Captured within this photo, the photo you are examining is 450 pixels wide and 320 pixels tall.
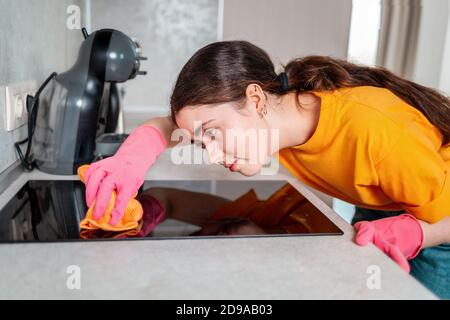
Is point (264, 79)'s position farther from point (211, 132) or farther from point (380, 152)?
point (380, 152)

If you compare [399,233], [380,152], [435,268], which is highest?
[380,152]

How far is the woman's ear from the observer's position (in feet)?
2.66

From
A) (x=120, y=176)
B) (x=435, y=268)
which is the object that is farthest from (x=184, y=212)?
(x=435, y=268)

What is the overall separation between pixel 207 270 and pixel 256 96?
0.38 meters

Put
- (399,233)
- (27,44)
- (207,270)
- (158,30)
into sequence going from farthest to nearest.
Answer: (158,30)
(27,44)
(399,233)
(207,270)

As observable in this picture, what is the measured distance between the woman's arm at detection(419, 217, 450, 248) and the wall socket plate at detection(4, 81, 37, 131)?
0.76 metres

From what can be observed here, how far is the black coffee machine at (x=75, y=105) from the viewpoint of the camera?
36.2 inches

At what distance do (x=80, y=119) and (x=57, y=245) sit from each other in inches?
14.8

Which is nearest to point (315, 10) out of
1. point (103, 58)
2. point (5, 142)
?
point (103, 58)

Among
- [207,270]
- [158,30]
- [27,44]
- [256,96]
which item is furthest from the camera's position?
[158,30]

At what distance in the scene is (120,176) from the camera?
2.44 ft

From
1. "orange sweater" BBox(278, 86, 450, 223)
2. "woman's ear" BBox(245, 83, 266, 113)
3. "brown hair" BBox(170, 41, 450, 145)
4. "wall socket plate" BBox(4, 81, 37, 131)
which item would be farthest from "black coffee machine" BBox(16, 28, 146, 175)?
"orange sweater" BBox(278, 86, 450, 223)

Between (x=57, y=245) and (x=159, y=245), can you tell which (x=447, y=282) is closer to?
(x=159, y=245)

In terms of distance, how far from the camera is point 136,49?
96 centimetres
